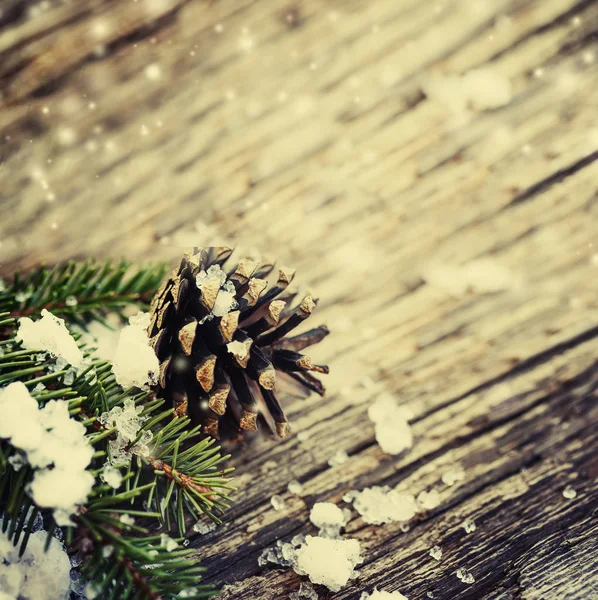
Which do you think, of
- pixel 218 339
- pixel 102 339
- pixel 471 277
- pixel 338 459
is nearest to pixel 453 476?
pixel 338 459

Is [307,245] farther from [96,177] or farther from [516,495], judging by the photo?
[516,495]

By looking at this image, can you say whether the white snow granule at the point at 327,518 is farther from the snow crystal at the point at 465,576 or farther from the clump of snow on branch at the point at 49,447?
the clump of snow on branch at the point at 49,447

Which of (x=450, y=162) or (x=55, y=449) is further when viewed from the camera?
(x=450, y=162)

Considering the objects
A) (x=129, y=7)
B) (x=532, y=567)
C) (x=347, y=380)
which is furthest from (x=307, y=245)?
(x=532, y=567)

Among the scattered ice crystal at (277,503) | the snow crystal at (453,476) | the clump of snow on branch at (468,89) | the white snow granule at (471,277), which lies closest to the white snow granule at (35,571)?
the scattered ice crystal at (277,503)

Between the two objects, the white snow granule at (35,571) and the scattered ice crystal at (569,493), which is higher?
the white snow granule at (35,571)

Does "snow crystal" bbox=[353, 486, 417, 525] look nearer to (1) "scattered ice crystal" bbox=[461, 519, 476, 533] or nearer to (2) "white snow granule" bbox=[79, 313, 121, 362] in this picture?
(1) "scattered ice crystal" bbox=[461, 519, 476, 533]
